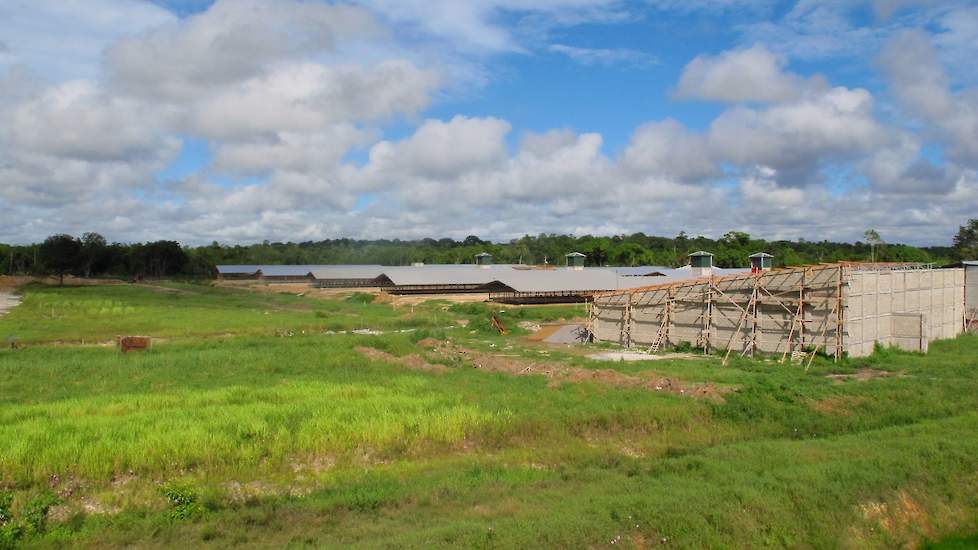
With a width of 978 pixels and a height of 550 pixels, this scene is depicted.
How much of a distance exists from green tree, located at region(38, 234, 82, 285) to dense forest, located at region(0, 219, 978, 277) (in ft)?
0.39

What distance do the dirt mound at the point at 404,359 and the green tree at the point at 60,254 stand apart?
83.4 meters

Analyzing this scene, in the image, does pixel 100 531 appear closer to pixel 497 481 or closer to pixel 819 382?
pixel 497 481

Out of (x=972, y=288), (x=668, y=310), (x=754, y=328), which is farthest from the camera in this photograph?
(x=972, y=288)

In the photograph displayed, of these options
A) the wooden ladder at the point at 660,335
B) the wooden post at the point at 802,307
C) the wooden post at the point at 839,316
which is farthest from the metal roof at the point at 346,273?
the wooden post at the point at 839,316

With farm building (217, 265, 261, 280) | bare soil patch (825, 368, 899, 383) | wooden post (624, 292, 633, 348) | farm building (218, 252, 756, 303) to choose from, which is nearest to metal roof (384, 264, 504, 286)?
farm building (218, 252, 756, 303)

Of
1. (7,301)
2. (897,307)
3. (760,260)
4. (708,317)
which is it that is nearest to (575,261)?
(760,260)

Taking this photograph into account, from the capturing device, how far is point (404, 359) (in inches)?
1097

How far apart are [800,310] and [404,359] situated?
17.5m

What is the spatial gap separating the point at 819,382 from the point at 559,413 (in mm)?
10840

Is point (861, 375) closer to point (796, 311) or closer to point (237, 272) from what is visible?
point (796, 311)

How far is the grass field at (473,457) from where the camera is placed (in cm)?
1137

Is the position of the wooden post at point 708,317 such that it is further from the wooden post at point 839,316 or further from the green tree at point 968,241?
the green tree at point 968,241

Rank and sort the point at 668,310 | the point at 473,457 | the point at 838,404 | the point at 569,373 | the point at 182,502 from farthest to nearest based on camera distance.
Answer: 1. the point at 668,310
2. the point at 569,373
3. the point at 838,404
4. the point at 473,457
5. the point at 182,502

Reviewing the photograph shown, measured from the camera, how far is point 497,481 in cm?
1370
